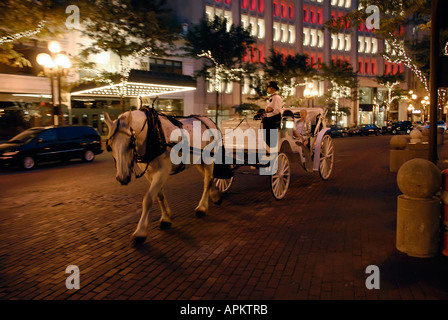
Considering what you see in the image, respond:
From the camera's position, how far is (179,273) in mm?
4316

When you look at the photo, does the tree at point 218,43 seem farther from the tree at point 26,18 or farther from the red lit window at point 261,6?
the red lit window at point 261,6

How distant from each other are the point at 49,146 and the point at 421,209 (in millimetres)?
14907

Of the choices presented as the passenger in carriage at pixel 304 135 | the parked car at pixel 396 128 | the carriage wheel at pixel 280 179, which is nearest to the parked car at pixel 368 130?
the parked car at pixel 396 128

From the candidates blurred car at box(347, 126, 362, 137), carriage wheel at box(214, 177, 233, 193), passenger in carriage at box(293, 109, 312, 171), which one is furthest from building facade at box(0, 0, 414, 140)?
blurred car at box(347, 126, 362, 137)

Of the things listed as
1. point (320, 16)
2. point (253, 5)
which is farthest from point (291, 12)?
point (253, 5)

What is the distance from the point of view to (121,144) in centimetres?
514

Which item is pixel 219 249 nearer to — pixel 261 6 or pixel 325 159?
pixel 325 159

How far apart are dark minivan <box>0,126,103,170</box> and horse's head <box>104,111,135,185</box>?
11.3m

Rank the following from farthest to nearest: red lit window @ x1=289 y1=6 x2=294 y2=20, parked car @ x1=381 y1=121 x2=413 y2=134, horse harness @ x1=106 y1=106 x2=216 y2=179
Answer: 1. red lit window @ x1=289 y1=6 x2=294 y2=20
2. parked car @ x1=381 y1=121 x2=413 y2=134
3. horse harness @ x1=106 y1=106 x2=216 y2=179

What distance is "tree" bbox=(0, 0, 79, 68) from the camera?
13.6m

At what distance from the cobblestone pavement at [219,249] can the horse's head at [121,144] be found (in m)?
1.09

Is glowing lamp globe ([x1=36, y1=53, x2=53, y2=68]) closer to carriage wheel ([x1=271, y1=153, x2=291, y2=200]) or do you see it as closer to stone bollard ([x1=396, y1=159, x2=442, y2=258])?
carriage wheel ([x1=271, y1=153, x2=291, y2=200])

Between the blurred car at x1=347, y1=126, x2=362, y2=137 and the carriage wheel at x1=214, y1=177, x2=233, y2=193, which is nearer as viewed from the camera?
the carriage wheel at x1=214, y1=177, x2=233, y2=193
